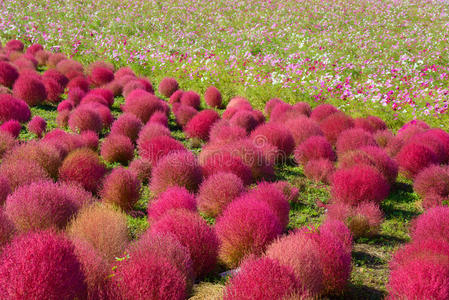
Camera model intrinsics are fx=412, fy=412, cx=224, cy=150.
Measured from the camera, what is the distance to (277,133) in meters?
7.36

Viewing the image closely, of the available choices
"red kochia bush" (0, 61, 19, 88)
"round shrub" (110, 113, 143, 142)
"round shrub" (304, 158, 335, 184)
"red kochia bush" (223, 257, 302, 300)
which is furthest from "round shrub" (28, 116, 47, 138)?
"red kochia bush" (223, 257, 302, 300)

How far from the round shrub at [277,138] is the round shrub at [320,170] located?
72 centimetres

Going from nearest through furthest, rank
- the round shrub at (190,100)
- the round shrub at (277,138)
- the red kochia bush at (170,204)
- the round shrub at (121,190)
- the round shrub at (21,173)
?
the red kochia bush at (170,204), the round shrub at (21,173), the round shrub at (121,190), the round shrub at (277,138), the round shrub at (190,100)

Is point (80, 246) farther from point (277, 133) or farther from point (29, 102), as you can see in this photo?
point (29, 102)

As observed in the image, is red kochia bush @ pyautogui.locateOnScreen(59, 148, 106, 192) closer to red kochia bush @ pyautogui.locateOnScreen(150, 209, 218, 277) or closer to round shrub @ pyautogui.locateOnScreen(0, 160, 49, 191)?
round shrub @ pyautogui.locateOnScreen(0, 160, 49, 191)

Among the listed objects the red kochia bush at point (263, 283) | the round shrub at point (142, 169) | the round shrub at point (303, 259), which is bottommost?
the round shrub at point (142, 169)

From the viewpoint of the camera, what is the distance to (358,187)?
18.0ft

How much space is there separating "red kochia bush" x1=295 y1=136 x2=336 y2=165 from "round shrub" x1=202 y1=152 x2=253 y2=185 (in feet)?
4.59

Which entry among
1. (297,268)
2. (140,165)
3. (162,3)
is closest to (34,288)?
(297,268)

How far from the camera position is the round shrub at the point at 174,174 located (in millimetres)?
5676

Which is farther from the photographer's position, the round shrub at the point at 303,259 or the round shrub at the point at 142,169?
the round shrub at the point at 142,169

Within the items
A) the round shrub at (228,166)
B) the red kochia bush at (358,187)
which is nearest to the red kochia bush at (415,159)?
Result: the red kochia bush at (358,187)

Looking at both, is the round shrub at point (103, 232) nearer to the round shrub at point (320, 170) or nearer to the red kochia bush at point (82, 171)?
the red kochia bush at point (82, 171)

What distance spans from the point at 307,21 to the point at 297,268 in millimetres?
17383
